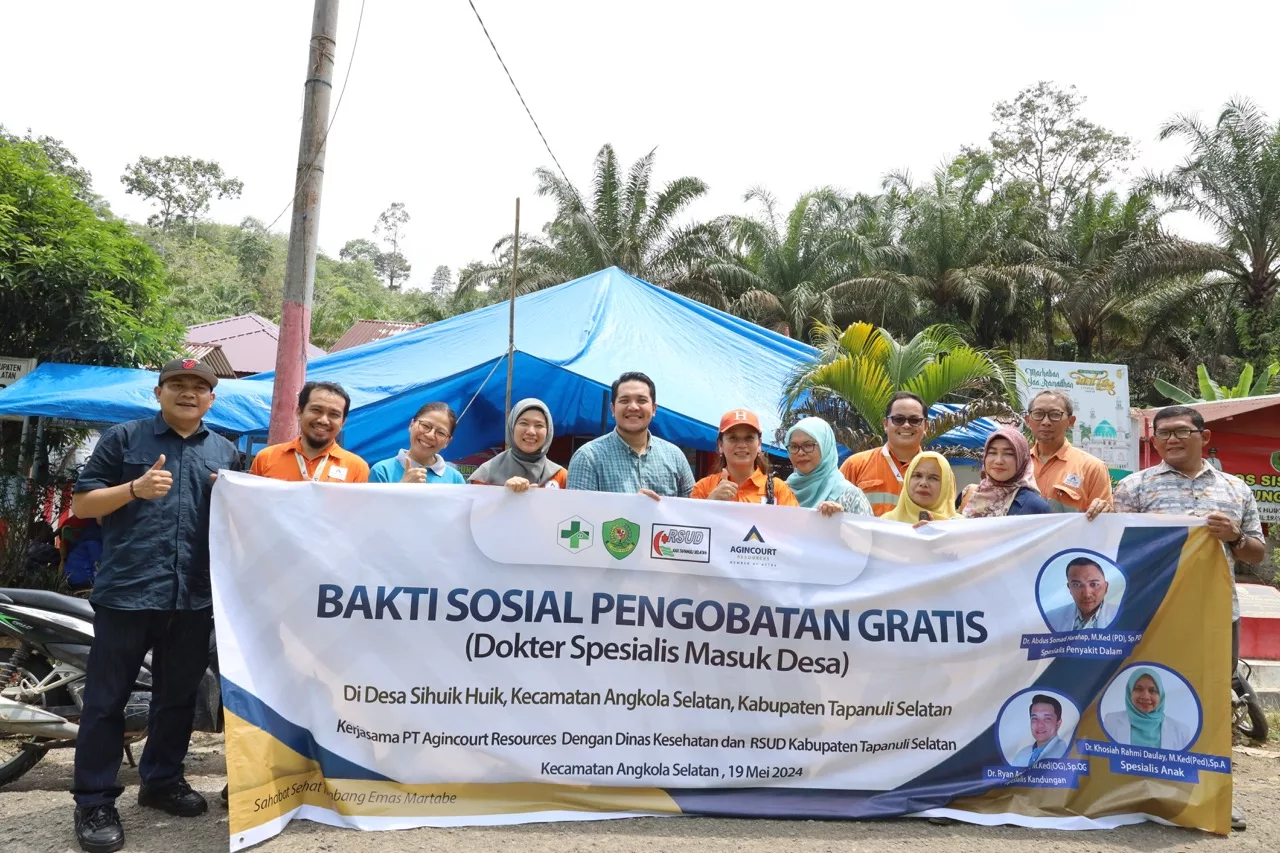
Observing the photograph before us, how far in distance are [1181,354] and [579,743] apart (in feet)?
80.0

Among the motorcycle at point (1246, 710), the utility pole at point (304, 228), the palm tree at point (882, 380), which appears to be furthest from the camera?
the palm tree at point (882, 380)

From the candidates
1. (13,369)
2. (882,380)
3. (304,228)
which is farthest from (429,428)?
(13,369)

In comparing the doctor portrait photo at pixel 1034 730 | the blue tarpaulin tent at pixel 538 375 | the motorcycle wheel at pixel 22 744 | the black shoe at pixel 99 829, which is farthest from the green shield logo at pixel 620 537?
the blue tarpaulin tent at pixel 538 375

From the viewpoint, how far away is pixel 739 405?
29.1 feet

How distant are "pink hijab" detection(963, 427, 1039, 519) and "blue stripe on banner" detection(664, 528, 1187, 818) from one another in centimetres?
46

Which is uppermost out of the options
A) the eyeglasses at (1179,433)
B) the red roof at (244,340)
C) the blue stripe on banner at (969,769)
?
the red roof at (244,340)

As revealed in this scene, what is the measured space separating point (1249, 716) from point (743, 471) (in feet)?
9.97

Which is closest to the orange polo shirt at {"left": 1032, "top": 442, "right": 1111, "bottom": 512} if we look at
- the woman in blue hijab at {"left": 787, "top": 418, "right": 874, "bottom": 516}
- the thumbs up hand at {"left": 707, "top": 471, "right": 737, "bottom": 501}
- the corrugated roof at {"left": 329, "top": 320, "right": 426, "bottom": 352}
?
the woman in blue hijab at {"left": 787, "top": 418, "right": 874, "bottom": 516}

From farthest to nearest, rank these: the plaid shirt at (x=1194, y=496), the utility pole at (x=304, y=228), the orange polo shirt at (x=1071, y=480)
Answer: the utility pole at (x=304, y=228), the orange polo shirt at (x=1071, y=480), the plaid shirt at (x=1194, y=496)

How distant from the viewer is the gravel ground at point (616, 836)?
3080 mm

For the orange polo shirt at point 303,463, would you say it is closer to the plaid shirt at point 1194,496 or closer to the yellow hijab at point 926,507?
the yellow hijab at point 926,507

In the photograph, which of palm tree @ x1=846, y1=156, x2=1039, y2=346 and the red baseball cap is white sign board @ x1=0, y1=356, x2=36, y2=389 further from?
palm tree @ x1=846, y1=156, x2=1039, y2=346

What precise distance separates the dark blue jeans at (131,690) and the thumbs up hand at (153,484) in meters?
0.40

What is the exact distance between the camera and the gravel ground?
3080 millimetres
